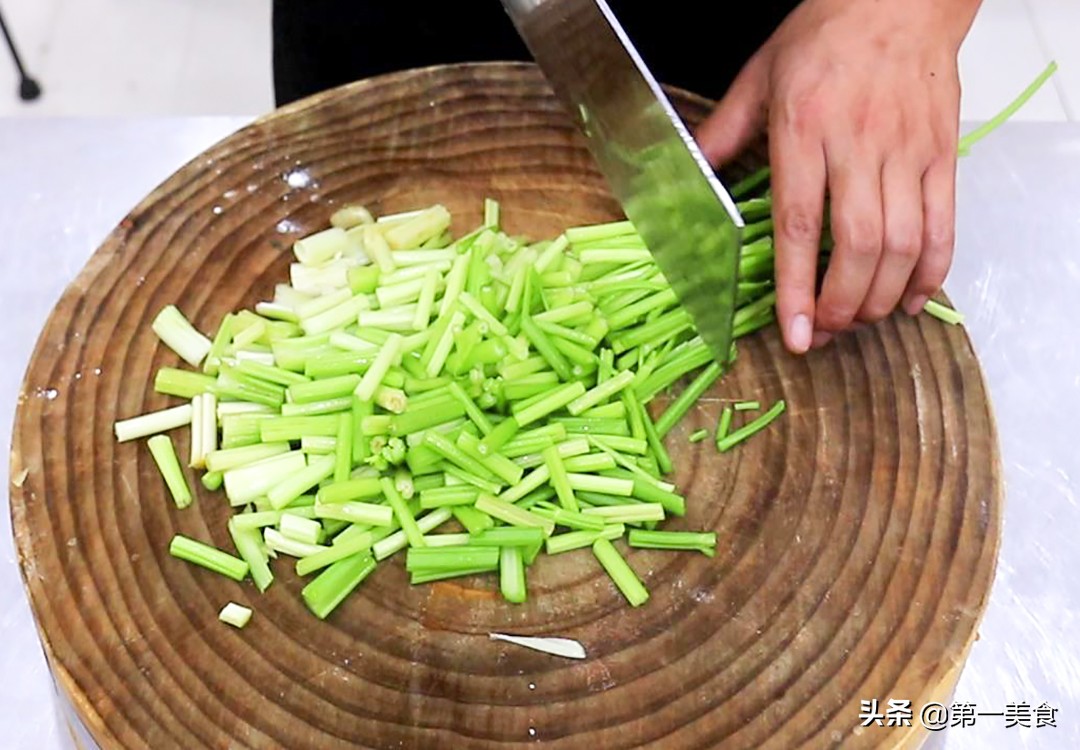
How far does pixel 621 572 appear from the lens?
1.12 metres

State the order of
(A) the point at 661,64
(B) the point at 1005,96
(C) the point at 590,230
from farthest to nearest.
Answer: (B) the point at 1005,96 → (A) the point at 661,64 → (C) the point at 590,230

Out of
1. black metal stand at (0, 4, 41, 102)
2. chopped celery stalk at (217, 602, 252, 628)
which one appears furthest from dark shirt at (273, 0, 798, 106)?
black metal stand at (0, 4, 41, 102)

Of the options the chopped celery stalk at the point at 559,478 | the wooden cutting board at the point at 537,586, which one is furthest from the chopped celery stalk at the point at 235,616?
the chopped celery stalk at the point at 559,478

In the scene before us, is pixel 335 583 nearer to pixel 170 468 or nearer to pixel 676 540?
pixel 170 468

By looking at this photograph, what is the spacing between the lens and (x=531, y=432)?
4.00 ft

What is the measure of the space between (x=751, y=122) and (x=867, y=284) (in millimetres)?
273

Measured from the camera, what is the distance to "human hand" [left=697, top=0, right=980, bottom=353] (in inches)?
44.1

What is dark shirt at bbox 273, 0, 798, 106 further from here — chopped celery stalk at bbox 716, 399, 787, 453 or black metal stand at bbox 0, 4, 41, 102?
black metal stand at bbox 0, 4, 41, 102

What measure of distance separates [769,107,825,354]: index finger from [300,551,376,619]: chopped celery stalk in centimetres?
50

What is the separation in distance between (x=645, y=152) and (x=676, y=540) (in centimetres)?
40

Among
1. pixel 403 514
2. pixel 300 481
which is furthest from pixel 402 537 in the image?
pixel 300 481

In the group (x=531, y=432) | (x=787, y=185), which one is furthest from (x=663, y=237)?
(x=531, y=432)

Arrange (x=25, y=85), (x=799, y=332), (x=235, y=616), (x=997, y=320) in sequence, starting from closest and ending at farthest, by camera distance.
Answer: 1. (x=235, y=616)
2. (x=799, y=332)
3. (x=997, y=320)
4. (x=25, y=85)

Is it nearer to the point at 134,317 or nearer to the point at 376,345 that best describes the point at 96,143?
the point at 134,317
